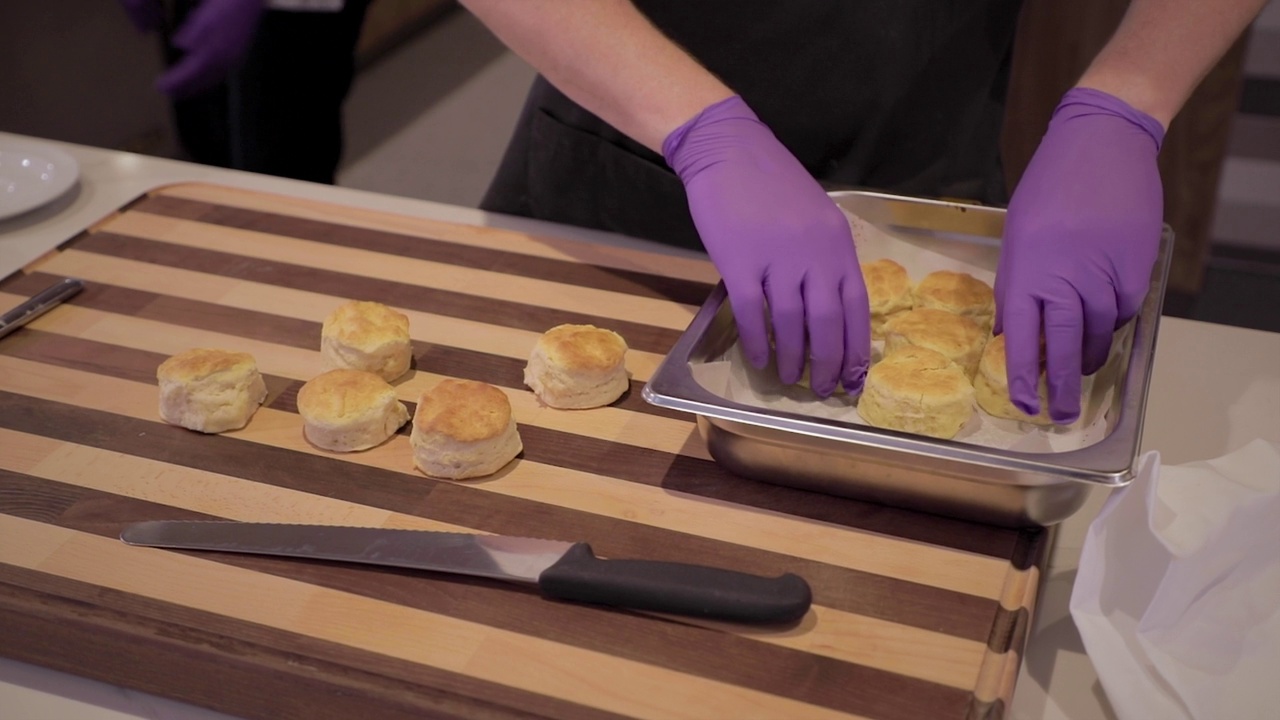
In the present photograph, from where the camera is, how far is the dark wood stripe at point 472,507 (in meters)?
1.02

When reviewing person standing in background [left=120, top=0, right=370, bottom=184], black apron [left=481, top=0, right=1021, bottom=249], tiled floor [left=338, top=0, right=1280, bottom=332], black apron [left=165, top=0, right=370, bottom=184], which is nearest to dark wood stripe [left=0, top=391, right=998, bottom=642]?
black apron [left=481, top=0, right=1021, bottom=249]

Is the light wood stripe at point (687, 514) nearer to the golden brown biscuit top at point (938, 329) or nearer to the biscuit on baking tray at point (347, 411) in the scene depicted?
the biscuit on baking tray at point (347, 411)

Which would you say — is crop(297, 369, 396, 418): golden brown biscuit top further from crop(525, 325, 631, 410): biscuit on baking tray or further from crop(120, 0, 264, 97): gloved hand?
crop(120, 0, 264, 97): gloved hand

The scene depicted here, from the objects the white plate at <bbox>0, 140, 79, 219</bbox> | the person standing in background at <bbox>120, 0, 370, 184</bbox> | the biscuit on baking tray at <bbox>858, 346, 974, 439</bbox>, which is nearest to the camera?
the biscuit on baking tray at <bbox>858, 346, 974, 439</bbox>

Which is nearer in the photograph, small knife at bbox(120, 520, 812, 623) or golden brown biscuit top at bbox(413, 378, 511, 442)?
small knife at bbox(120, 520, 812, 623)

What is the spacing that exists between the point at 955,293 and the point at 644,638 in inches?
24.5

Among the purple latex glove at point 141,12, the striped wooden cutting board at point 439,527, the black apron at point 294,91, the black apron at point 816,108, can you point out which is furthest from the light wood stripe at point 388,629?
the black apron at point 294,91

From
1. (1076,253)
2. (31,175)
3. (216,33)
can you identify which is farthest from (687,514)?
(216,33)

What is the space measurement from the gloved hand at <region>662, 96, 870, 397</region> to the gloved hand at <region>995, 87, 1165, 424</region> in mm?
174

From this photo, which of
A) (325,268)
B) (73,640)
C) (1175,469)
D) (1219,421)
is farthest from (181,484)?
(1219,421)

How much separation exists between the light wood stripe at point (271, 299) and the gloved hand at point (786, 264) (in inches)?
7.1

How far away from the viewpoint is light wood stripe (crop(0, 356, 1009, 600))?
1.06m

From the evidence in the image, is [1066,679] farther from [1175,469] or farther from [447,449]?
[447,449]

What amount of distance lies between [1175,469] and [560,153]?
1.01 metres
